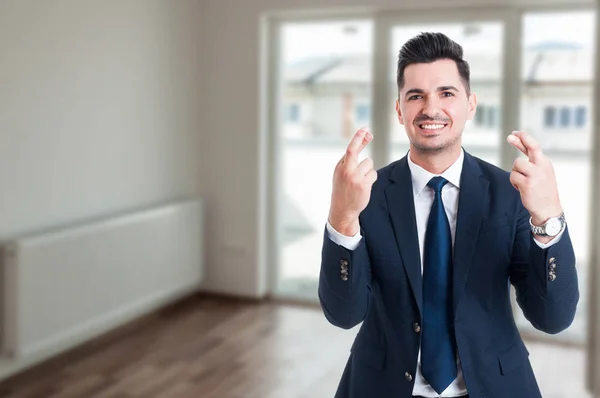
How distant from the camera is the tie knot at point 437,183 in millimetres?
1426

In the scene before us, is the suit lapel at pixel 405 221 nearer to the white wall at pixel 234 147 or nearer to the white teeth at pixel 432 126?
the white teeth at pixel 432 126

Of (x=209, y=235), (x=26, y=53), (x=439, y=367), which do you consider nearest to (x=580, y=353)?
(x=209, y=235)

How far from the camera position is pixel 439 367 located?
4.51 ft

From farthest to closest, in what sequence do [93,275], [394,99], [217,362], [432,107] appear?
[394,99] < [93,275] < [217,362] < [432,107]

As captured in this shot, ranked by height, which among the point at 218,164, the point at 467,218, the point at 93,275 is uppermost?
the point at 467,218

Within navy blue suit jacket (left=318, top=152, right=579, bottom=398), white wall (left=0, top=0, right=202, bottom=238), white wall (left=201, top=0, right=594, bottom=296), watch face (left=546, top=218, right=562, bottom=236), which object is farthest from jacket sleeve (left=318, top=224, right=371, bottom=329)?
white wall (left=201, top=0, right=594, bottom=296)

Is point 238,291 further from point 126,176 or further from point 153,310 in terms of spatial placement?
point 126,176

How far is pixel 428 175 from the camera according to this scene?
143cm

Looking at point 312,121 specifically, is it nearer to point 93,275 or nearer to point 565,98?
point 565,98

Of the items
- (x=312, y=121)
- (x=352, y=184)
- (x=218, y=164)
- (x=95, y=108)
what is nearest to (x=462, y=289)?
(x=352, y=184)

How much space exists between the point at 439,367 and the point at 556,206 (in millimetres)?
390

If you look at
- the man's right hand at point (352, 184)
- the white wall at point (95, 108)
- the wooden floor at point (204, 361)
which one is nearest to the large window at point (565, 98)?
the wooden floor at point (204, 361)

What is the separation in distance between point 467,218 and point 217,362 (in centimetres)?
302

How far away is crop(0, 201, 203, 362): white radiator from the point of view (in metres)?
3.77
